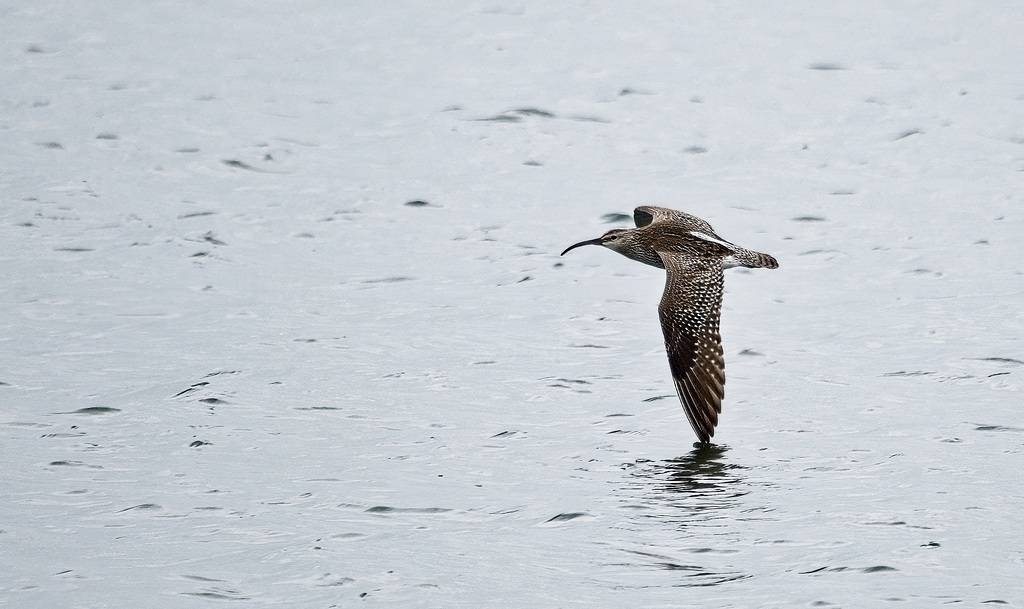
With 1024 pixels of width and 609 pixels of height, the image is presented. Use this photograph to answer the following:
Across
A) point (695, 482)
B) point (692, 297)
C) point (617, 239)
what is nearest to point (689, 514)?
point (695, 482)

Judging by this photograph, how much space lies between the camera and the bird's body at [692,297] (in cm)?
1072

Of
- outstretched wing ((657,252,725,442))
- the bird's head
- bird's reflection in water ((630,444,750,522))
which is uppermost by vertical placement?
the bird's head

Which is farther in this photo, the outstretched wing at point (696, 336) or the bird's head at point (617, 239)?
the bird's head at point (617, 239)

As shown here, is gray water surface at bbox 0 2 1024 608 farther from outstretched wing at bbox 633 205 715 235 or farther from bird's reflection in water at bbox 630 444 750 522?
outstretched wing at bbox 633 205 715 235

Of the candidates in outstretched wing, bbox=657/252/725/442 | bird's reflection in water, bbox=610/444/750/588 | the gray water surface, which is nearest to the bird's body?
outstretched wing, bbox=657/252/725/442

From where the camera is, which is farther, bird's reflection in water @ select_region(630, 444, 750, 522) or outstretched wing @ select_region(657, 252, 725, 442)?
outstretched wing @ select_region(657, 252, 725, 442)

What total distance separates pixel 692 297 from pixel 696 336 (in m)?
0.41

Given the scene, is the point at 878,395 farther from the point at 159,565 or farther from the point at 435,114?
the point at 435,114

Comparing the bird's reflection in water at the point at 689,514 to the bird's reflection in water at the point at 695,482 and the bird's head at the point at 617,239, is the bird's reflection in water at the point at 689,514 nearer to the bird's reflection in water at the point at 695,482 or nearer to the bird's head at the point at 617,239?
the bird's reflection in water at the point at 695,482

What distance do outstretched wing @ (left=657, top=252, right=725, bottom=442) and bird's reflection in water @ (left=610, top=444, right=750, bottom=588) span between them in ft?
1.13

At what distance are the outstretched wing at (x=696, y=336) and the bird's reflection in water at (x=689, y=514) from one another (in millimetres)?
343

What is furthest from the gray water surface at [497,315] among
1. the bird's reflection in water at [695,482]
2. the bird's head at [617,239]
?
the bird's head at [617,239]

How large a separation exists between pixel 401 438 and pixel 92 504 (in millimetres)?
2116

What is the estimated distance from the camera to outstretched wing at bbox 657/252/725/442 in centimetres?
1063
